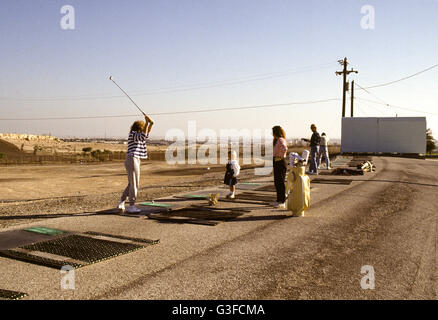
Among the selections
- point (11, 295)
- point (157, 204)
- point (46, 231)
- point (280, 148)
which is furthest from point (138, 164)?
point (11, 295)

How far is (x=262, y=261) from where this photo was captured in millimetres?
4625

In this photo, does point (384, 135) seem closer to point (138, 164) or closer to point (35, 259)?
point (138, 164)

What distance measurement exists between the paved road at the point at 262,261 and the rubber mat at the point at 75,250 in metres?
0.19

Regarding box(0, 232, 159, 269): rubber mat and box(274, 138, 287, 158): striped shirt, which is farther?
box(274, 138, 287, 158): striped shirt

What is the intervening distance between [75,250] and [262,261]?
2.71 meters

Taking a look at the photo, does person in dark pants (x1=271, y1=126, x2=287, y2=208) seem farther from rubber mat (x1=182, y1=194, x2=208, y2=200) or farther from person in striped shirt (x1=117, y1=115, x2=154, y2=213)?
person in striped shirt (x1=117, y1=115, x2=154, y2=213)

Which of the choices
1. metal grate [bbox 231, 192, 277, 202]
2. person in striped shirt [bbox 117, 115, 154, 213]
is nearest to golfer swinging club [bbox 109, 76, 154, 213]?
person in striped shirt [bbox 117, 115, 154, 213]

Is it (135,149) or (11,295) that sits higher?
(135,149)

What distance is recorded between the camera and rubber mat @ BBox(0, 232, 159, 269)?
4.52m

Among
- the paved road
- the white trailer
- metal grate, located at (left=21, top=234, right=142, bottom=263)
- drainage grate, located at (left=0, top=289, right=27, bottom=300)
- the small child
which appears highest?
the white trailer

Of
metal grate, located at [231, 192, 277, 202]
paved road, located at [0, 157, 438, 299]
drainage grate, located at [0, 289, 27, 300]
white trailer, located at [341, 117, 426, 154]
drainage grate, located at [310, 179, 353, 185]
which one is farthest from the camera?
white trailer, located at [341, 117, 426, 154]

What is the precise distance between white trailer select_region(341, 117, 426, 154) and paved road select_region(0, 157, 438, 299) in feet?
105

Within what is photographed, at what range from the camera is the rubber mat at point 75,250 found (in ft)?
14.8
